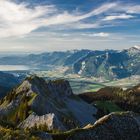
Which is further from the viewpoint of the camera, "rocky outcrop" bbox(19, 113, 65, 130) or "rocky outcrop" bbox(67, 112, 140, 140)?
"rocky outcrop" bbox(19, 113, 65, 130)

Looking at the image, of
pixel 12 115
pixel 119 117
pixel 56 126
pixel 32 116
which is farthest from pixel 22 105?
pixel 119 117

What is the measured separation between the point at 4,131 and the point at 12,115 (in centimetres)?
14996

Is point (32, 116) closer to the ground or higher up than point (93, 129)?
closer to the ground

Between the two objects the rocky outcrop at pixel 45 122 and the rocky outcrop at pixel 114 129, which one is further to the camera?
the rocky outcrop at pixel 45 122

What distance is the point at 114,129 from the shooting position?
50688 millimetres

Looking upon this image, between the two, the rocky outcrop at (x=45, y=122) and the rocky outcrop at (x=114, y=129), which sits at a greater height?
the rocky outcrop at (x=114, y=129)

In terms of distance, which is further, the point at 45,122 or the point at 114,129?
A: the point at 45,122

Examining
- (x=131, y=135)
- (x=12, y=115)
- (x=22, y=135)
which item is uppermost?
(x=22, y=135)

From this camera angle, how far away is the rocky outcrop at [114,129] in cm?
4772

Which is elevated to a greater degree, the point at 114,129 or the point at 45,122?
the point at 114,129

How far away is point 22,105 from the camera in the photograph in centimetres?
19112

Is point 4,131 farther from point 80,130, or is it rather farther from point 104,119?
point 104,119

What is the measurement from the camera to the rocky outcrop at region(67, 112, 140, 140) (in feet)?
157

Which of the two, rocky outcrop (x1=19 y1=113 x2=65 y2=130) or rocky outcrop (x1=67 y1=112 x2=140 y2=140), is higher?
rocky outcrop (x1=67 y1=112 x2=140 y2=140)
